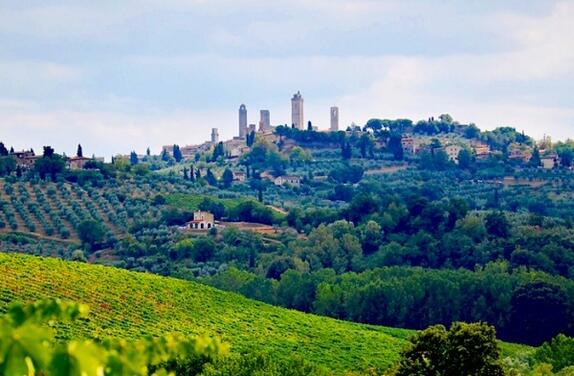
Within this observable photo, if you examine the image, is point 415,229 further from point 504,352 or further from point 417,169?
point 417,169

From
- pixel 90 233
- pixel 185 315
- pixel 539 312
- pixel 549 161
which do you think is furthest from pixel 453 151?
pixel 185 315

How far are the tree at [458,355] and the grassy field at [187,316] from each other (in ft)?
52.6

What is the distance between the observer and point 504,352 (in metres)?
46.8

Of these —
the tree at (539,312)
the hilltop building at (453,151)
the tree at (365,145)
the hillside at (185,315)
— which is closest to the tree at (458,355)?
the hillside at (185,315)

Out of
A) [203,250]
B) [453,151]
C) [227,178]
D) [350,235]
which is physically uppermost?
[453,151]

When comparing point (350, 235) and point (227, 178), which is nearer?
point (350, 235)

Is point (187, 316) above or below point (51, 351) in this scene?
below

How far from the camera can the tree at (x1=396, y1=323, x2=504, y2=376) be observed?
24.7m

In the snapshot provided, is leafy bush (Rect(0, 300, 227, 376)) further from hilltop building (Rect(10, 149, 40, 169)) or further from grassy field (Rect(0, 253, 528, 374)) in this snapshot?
hilltop building (Rect(10, 149, 40, 169))

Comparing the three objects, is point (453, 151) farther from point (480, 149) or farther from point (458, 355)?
point (458, 355)

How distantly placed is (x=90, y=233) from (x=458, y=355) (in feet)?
204

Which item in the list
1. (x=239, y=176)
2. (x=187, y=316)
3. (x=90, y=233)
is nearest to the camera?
(x=187, y=316)

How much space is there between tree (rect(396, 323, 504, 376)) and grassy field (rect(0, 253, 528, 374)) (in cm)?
1604

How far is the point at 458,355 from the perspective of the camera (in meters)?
25.0
